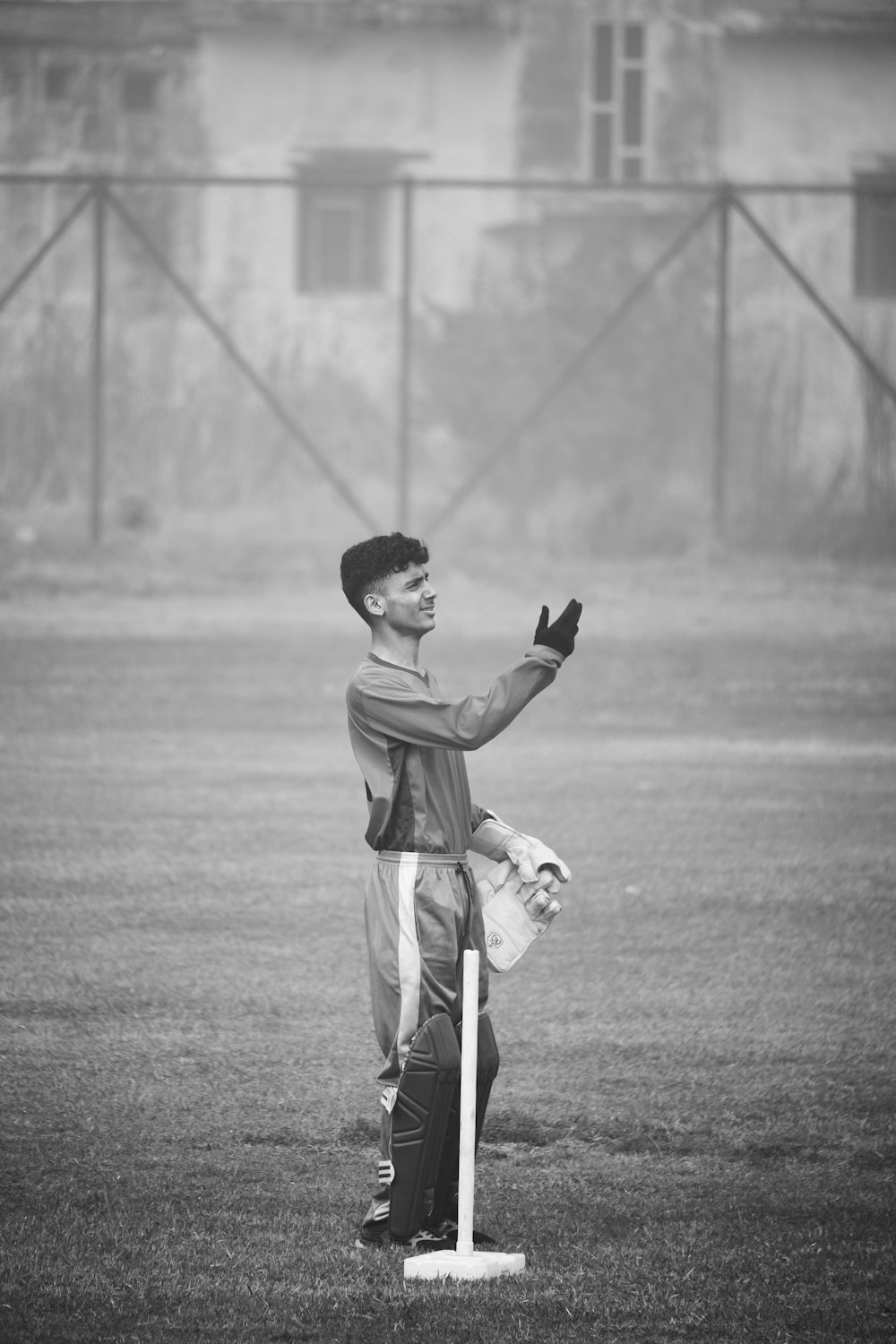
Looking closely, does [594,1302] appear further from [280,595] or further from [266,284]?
[266,284]

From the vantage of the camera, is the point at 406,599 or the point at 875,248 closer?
the point at 406,599

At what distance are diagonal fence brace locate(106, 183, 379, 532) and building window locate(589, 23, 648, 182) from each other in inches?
195

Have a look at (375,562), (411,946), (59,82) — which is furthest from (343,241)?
(411,946)

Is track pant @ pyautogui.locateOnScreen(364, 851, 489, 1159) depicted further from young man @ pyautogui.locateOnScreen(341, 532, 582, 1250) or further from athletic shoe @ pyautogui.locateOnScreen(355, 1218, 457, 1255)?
athletic shoe @ pyautogui.locateOnScreen(355, 1218, 457, 1255)

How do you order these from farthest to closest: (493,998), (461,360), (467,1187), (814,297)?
(461,360) → (814,297) → (493,998) → (467,1187)

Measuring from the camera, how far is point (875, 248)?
714 inches

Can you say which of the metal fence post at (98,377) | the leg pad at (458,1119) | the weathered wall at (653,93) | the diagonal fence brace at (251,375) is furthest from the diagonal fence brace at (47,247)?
the leg pad at (458,1119)

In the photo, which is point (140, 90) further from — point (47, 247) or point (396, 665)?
point (396, 665)

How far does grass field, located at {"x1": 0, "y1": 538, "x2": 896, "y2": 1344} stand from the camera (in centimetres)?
417

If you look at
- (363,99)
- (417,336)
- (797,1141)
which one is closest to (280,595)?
(417,336)

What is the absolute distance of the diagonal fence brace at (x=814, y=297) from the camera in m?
16.8

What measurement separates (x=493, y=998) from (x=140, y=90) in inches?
562

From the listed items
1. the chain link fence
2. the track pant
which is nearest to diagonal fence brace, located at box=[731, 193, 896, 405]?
the chain link fence

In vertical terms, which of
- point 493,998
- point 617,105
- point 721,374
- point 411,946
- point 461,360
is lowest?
point 493,998
